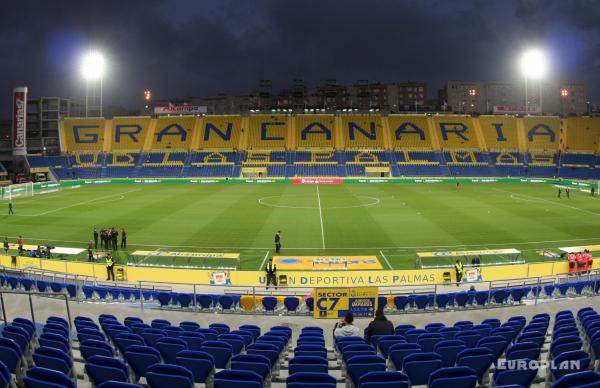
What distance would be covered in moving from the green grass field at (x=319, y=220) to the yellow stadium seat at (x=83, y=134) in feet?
105

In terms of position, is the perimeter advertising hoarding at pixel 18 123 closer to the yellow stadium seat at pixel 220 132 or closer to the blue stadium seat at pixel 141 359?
the yellow stadium seat at pixel 220 132

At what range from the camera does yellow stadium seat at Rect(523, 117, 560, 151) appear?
306 ft

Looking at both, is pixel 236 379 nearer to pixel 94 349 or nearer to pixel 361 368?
pixel 361 368

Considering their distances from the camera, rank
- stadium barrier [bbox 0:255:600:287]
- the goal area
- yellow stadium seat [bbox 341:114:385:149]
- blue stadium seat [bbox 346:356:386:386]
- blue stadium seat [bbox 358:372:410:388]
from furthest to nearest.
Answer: yellow stadium seat [bbox 341:114:385:149]
the goal area
stadium barrier [bbox 0:255:600:287]
blue stadium seat [bbox 346:356:386:386]
blue stadium seat [bbox 358:372:410:388]

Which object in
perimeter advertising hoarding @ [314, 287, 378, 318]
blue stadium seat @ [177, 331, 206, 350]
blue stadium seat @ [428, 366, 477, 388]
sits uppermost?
blue stadium seat @ [428, 366, 477, 388]

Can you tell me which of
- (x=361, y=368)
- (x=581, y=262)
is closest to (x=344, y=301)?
(x=361, y=368)

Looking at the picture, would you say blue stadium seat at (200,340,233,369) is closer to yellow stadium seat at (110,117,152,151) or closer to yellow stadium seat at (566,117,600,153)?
yellow stadium seat at (110,117,152,151)

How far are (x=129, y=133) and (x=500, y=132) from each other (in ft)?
249

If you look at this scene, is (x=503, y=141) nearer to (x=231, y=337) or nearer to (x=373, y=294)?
(x=373, y=294)

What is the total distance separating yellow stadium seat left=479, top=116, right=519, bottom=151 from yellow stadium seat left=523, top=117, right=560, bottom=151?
94.4 inches

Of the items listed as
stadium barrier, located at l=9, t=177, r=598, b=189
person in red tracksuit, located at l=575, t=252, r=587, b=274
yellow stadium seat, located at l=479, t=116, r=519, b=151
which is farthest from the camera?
yellow stadium seat, located at l=479, t=116, r=519, b=151

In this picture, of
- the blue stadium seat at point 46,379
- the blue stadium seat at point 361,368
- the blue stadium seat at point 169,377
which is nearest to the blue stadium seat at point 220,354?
the blue stadium seat at point 169,377

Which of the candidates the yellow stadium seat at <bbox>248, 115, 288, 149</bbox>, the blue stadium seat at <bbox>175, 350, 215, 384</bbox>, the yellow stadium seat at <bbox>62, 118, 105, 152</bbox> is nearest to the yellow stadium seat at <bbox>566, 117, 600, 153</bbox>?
the yellow stadium seat at <bbox>248, 115, 288, 149</bbox>

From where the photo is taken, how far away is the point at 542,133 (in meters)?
96.2
